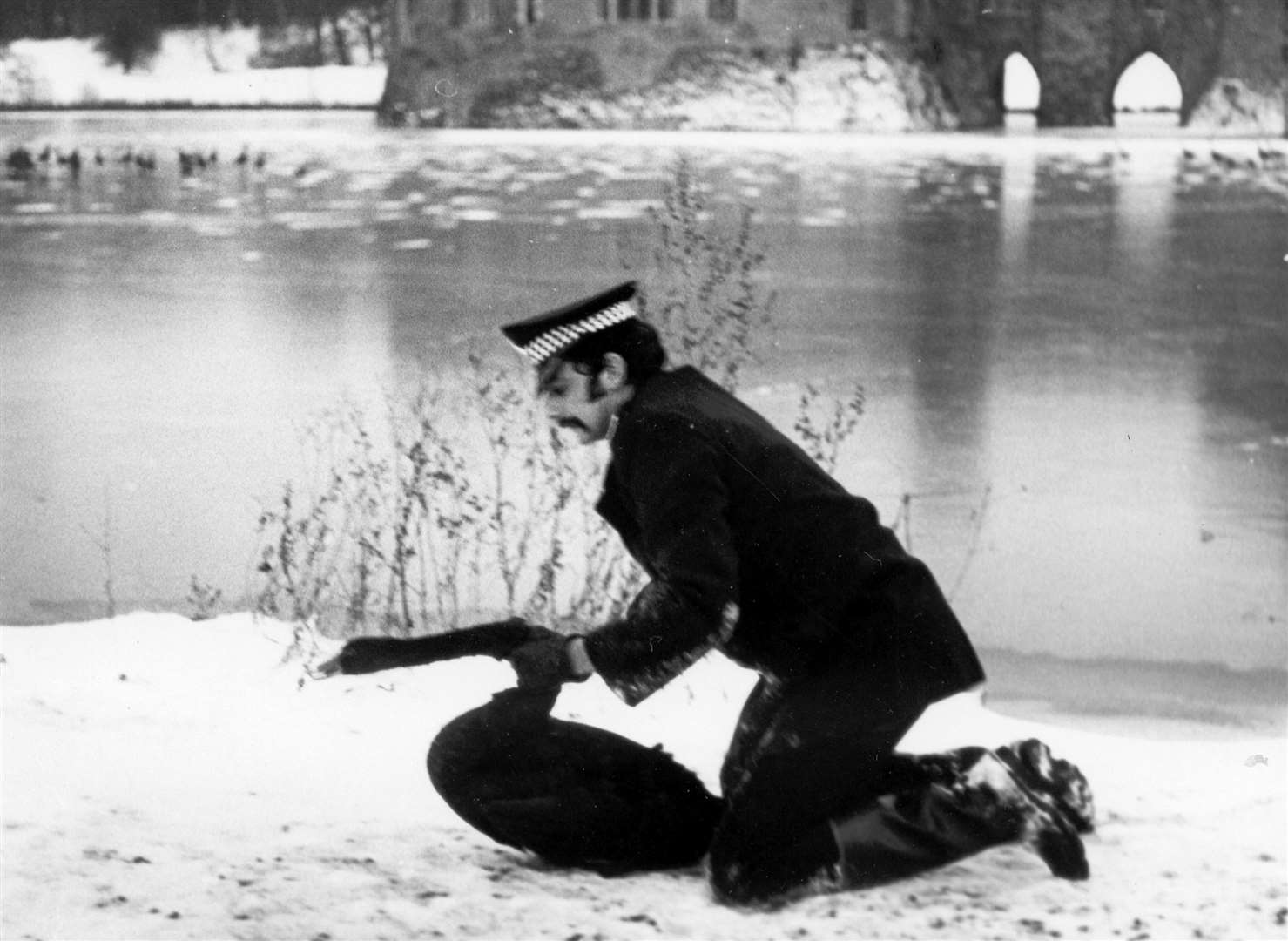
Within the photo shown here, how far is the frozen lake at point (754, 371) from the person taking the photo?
14.9ft

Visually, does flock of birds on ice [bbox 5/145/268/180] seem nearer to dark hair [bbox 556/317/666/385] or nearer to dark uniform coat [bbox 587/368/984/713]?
dark hair [bbox 556/317/666/385]

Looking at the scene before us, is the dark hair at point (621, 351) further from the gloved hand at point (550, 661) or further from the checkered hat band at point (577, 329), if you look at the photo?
the gloved hand at point (550, 661)

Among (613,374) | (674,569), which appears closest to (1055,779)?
(674,569)

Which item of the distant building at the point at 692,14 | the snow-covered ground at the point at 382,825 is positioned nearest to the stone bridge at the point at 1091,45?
the distant building at the point at 692,14

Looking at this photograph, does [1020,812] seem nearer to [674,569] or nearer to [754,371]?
[674,569]

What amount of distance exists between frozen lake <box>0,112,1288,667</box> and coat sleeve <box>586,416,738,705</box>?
1653 mm

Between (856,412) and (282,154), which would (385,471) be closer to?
(282,154)

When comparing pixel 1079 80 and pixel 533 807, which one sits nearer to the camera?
pixel 533 807

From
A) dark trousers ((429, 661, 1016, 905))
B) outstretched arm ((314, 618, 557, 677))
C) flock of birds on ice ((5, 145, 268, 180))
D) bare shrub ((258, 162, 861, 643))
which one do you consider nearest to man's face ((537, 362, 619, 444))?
outstretched arm ((314, 618, 557, 677))

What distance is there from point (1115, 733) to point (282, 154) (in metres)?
2.86

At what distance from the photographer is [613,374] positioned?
2979 millimetres

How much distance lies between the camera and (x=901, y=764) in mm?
3123

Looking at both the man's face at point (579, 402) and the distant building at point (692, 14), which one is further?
the distant building at point (692, 14)

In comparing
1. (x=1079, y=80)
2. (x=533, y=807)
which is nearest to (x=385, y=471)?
(x=533, y=807)
